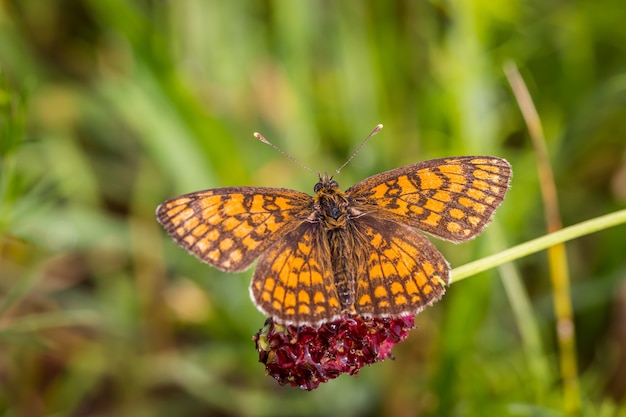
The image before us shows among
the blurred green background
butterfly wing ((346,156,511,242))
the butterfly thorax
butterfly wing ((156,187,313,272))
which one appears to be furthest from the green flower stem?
the blurred green background

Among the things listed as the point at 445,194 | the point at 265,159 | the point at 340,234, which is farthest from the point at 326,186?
the point at 265,159

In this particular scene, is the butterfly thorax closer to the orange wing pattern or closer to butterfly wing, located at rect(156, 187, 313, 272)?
the orange wing pattern

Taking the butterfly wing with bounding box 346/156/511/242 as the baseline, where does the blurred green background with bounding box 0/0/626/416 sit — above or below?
above

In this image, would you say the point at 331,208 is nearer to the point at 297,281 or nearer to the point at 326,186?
the point at 326,186

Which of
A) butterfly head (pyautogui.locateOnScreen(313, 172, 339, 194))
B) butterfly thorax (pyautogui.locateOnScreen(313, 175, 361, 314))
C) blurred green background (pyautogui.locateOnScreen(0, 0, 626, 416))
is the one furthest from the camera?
blurred green background (pyautogui.locateOnScreen(0, 0, 626, 416))

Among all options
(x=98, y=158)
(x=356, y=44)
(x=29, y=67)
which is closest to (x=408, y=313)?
(x=356, y=44)

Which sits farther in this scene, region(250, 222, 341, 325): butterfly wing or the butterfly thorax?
the butterfly thorax

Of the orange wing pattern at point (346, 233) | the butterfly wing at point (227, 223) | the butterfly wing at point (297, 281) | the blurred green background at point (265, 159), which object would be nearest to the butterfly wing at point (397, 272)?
the orange wing pattern at point (346, 233)

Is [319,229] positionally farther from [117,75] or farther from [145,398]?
[117,75]
